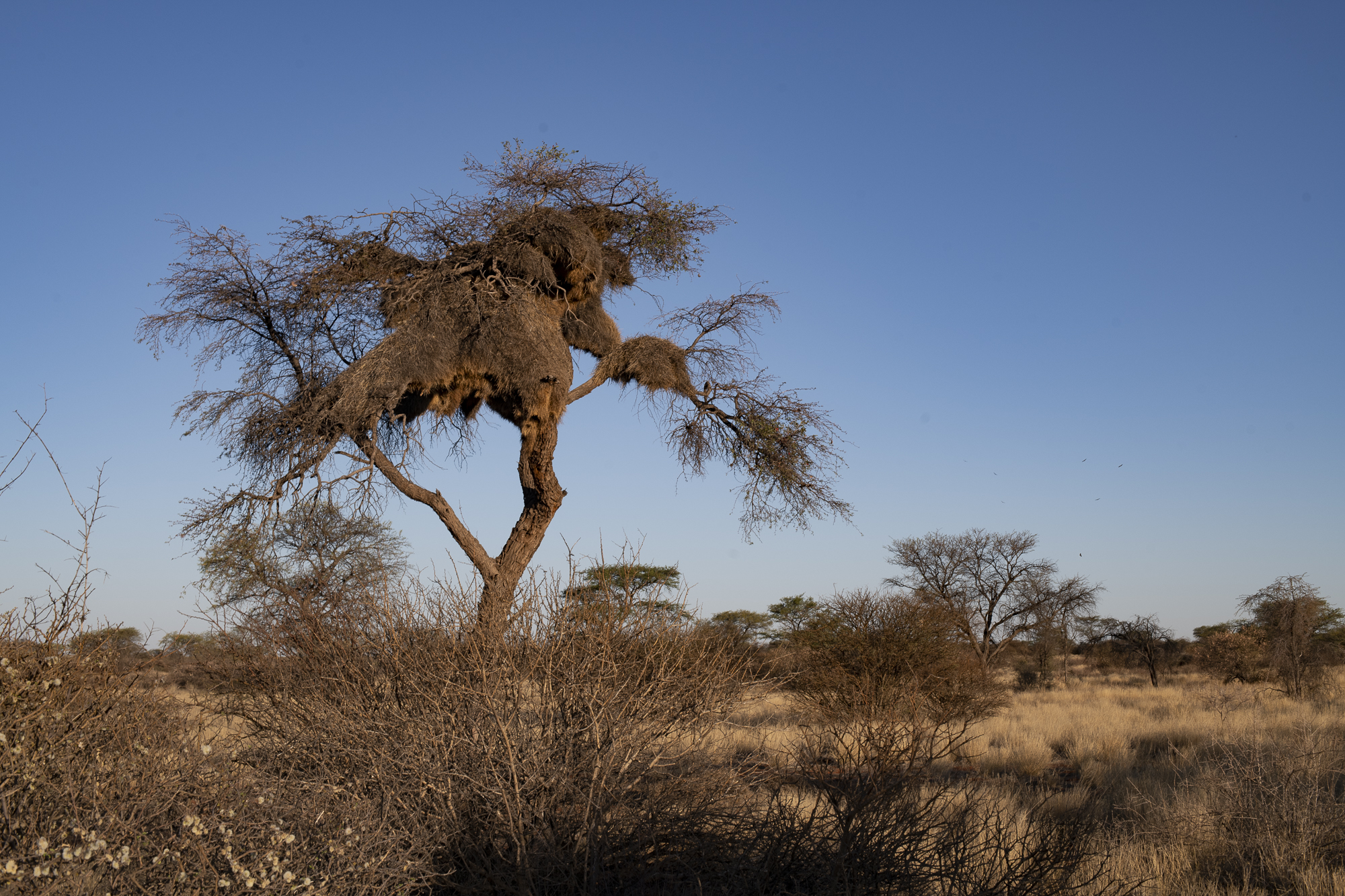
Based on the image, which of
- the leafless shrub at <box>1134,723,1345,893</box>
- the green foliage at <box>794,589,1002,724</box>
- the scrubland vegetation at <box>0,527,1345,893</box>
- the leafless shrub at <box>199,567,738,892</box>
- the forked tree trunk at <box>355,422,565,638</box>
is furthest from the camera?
the green foliage at <box>794,589,1002,724</box>

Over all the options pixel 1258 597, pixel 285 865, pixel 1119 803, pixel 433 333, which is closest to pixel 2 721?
pixel 285 865

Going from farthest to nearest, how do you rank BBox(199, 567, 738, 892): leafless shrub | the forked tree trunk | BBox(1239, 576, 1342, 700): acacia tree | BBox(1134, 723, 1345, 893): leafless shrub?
1. BBox(1239, 576, 1342, 700): acacia tree
2. the forked tree trunk
3. BBox(1134, 723, 1345, 893): leafless shrub
4. BBox(199, 567, 738, 892): leafless shrub

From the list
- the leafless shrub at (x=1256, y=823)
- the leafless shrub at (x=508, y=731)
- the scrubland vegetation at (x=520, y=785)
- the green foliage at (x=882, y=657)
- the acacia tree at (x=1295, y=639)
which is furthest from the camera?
the acacia tree at (x=1295, y=639)

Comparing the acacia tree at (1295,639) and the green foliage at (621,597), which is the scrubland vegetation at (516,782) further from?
the acacia tree at (1295,639)

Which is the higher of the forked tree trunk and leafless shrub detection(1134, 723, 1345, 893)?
the forked tree trunk

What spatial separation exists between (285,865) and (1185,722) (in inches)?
600

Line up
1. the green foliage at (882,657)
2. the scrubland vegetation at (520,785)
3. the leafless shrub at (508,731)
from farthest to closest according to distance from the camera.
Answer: the green foliage at (882,657), the leafless shrub at (508,731), the scrubland vegetation at (520,785)

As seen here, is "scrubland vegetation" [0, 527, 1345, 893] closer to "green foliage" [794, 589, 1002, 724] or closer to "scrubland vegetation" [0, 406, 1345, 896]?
"scrubland vegetation" [0, 406, 1345, 896]

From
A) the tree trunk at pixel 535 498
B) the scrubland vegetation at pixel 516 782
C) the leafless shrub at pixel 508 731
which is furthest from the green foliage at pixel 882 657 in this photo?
the leafless shrub at pixel 508 731

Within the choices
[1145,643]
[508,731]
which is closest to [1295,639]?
[1145,643]

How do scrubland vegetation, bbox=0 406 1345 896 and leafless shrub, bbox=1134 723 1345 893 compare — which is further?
leafless shrub, bbox=1134 723 1345 893

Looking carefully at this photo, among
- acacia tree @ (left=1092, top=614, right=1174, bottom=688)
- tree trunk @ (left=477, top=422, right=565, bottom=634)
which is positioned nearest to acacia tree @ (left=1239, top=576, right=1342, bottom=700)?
acacia tree @ (left=1092, top=614, right=1174, bottom=688)

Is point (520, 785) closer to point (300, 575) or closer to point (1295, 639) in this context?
point (300, 575)

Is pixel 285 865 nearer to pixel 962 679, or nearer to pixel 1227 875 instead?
pixel 1227 875
